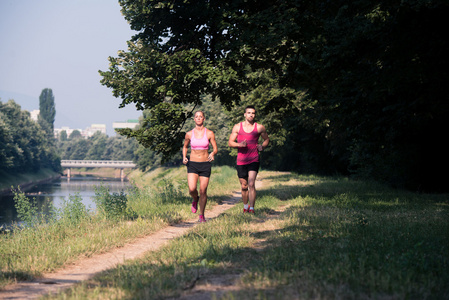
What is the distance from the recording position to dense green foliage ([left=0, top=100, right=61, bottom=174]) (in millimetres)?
61672

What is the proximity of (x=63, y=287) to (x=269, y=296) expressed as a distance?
108 inches

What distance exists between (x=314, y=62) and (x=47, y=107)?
137485mm

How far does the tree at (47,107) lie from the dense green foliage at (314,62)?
133 m

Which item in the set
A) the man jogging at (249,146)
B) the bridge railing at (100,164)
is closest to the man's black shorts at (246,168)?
the man jogging at (249,146)

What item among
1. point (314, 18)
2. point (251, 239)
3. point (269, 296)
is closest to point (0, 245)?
point (251, 239)

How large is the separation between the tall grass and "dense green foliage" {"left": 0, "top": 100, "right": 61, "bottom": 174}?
5443 cm

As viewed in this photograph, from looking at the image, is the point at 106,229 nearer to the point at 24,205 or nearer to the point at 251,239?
the point at 24,205

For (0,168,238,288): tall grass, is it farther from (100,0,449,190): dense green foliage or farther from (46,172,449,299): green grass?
(100,0,449,190): dense green foliage

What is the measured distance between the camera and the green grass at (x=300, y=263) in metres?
4.11

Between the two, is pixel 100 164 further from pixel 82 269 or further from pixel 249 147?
pixel 82 269

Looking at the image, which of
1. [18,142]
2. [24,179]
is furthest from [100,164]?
[24,179]

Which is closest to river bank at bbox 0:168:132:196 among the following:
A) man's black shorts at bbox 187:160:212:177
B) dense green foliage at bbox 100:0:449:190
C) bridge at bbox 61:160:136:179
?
bridge at bbox 61:160:136:179

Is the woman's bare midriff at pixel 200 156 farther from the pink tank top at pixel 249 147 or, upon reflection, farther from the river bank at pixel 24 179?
the river bank at pixel 24 179

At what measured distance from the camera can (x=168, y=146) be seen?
1457 cm
